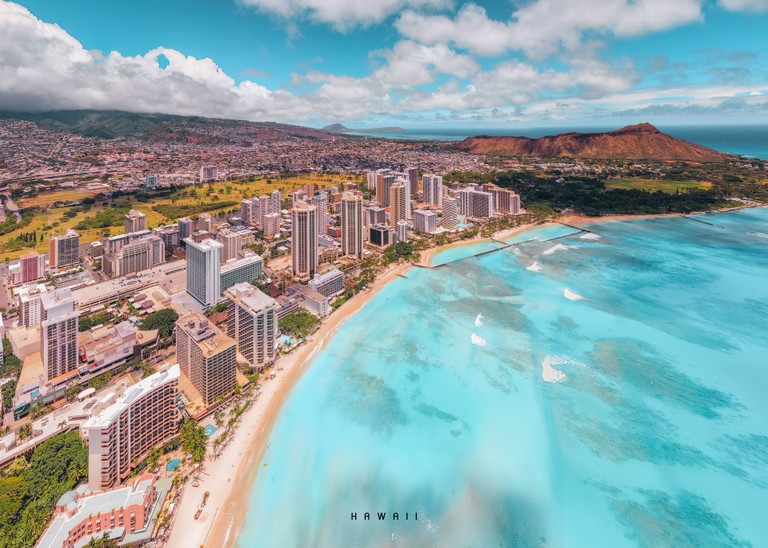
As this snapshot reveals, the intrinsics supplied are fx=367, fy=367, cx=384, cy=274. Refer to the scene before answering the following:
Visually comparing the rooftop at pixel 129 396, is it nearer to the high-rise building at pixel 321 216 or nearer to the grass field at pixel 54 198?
the high-rise building at pixel 321 216

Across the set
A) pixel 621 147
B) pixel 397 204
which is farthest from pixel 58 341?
pixel 621 147

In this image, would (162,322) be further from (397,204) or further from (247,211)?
(397,204)

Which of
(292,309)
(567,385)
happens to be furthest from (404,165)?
(567,385)

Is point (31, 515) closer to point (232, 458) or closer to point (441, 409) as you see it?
point (232, 458)

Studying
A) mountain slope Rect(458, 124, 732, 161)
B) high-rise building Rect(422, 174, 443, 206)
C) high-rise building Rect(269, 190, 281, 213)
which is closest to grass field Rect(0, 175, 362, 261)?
high-rise building Rect(269, 190, 281, 213)

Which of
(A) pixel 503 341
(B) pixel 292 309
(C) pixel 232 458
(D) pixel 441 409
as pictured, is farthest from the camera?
(B) pixel 292 309
